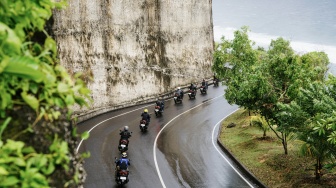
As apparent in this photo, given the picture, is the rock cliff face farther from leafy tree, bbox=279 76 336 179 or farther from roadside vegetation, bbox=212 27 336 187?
leafy tree, bbox=279 76 336 179

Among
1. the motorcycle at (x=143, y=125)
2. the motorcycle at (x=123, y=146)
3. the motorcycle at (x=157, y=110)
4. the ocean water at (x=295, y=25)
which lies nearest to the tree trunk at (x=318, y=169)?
the motorcycle at (x=123, y=146)

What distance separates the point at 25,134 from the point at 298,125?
1449cm

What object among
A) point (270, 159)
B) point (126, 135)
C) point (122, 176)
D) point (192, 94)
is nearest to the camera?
point (122, 176)

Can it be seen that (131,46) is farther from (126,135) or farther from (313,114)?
(313,114)

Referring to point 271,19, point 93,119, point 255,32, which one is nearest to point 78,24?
point 93,119

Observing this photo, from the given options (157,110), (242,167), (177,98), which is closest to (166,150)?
(242,167)

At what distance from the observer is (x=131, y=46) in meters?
38.6

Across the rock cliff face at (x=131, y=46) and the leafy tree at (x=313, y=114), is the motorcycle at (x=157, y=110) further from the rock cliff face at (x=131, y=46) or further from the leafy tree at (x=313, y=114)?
the leafy tree at (x=313, y=114)

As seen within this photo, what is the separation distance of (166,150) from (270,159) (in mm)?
6682

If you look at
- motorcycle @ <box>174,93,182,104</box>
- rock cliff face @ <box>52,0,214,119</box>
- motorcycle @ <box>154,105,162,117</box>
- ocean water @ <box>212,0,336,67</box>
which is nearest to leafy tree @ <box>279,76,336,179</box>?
motorcycle @ <box>154,105,162,117</box>

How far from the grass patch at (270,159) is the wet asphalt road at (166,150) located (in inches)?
39.8

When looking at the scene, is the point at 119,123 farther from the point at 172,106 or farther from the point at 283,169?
the point at 283,169

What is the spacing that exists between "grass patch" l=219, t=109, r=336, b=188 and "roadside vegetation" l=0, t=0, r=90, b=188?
1631 centimetres

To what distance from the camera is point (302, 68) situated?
750 inches
